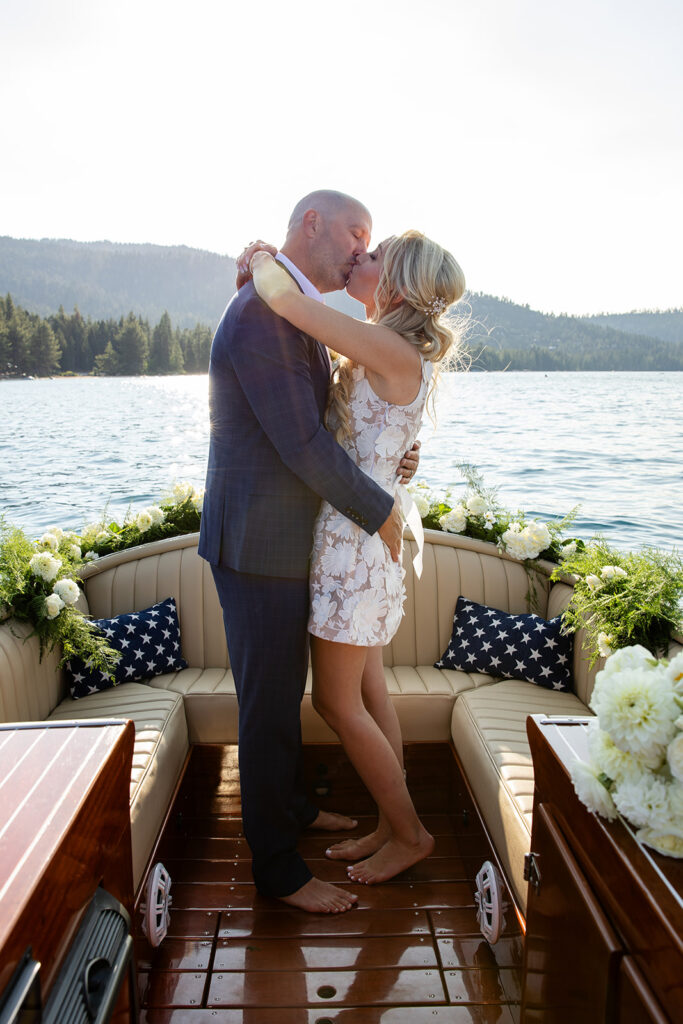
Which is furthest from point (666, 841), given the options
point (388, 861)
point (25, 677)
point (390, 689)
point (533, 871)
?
point (25, 677)

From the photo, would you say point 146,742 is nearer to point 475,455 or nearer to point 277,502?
point 277,502

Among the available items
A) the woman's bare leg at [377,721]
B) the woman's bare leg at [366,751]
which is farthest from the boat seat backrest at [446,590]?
the woman's bare leg at [366,751]

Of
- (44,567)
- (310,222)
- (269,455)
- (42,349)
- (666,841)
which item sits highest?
(310,222)

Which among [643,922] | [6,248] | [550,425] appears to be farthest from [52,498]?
[6,248]

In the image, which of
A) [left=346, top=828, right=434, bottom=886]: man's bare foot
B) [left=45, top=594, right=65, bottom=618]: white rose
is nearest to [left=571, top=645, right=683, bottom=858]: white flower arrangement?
[left=346, top=828, right=434, bottom=886]: man's bare foot

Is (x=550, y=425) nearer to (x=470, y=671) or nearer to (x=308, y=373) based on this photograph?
(x=470, y=671)

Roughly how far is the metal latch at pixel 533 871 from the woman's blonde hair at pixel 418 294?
1086mm

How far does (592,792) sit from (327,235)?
60.7 inches

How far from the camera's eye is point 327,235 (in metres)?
1.93

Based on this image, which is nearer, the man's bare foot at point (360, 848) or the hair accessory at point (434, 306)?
the hair accessory at point (434, 306)

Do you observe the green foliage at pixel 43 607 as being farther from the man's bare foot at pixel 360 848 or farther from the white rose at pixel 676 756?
the white rose at pixel 676 756

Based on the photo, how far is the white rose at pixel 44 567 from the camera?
2.65 metres

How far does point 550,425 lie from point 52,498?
11674mm

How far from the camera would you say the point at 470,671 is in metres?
2.95
